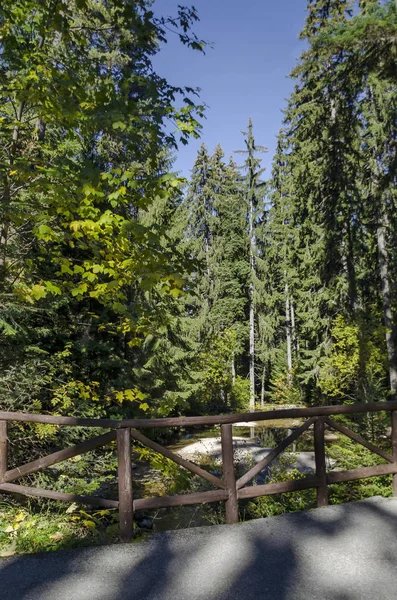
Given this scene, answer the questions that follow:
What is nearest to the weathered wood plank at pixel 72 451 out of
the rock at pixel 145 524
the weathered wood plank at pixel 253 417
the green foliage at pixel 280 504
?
the weathered wood plank at pixel 253 417

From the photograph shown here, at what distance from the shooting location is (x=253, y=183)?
31188mm

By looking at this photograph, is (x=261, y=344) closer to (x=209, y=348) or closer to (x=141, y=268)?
(x=209, y=348)

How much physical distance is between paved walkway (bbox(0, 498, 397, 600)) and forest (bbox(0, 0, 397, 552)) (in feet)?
5.60

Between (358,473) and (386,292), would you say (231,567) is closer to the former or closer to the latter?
(358,473)

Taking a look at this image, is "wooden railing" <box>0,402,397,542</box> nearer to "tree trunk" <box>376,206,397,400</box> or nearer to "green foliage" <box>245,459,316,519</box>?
"green foliage" <box>245,459,316,519</box>

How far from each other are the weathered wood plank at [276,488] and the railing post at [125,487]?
117cm

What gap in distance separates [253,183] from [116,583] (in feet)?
99.9

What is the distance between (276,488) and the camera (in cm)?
463

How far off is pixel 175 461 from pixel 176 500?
37cm

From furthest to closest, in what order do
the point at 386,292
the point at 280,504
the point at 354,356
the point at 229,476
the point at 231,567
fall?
the point at 354,356
the point at 386,292
the point at 280,504
the point at 229,476
the point at 231,567

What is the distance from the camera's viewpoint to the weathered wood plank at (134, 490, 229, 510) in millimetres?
4102

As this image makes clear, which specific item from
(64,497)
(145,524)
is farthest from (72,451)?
(145,524)

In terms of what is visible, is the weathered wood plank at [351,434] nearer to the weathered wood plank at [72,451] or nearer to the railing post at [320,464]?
the railing post at [320,464]

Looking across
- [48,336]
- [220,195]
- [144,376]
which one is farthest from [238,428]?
[220,195]
